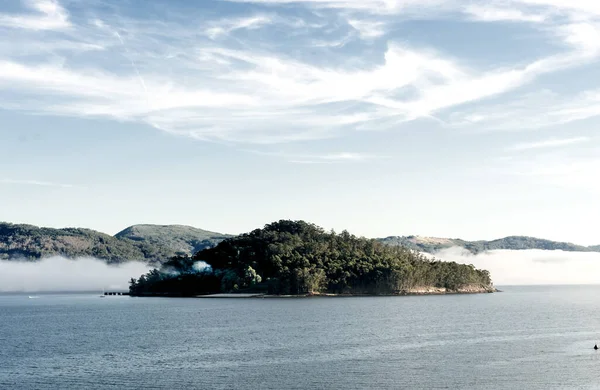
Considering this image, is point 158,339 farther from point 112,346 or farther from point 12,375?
point 12,375

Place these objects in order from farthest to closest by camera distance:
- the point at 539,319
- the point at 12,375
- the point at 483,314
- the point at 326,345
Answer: the point at 483,314, the point at 539,319, the point at 326,345, the point at 12,375

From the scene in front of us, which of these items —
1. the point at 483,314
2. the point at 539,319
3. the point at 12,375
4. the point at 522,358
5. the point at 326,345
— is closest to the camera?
the point at 12,375

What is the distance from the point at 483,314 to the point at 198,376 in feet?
431

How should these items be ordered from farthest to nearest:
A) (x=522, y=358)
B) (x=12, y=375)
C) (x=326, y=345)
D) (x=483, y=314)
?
1. (x=483, y=314)
2. (x=326, y=345)
3. (x=522, y=358)
4. (x=12, y=375)

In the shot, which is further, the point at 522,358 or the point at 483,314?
the point at 483,314

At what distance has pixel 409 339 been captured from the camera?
4966 inches

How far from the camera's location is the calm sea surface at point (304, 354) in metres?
81.9

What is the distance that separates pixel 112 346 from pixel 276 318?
68107 millimetres

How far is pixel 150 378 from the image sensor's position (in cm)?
8412

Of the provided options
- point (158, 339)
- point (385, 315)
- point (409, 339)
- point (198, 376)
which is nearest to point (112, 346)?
point (158, 339)

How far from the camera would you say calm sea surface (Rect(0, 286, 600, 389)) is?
81.9 metres

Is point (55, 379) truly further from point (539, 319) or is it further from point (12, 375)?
point (539, 319)

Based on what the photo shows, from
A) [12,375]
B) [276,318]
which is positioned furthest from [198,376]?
[276,318]

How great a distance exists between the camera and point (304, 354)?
10519 cm
